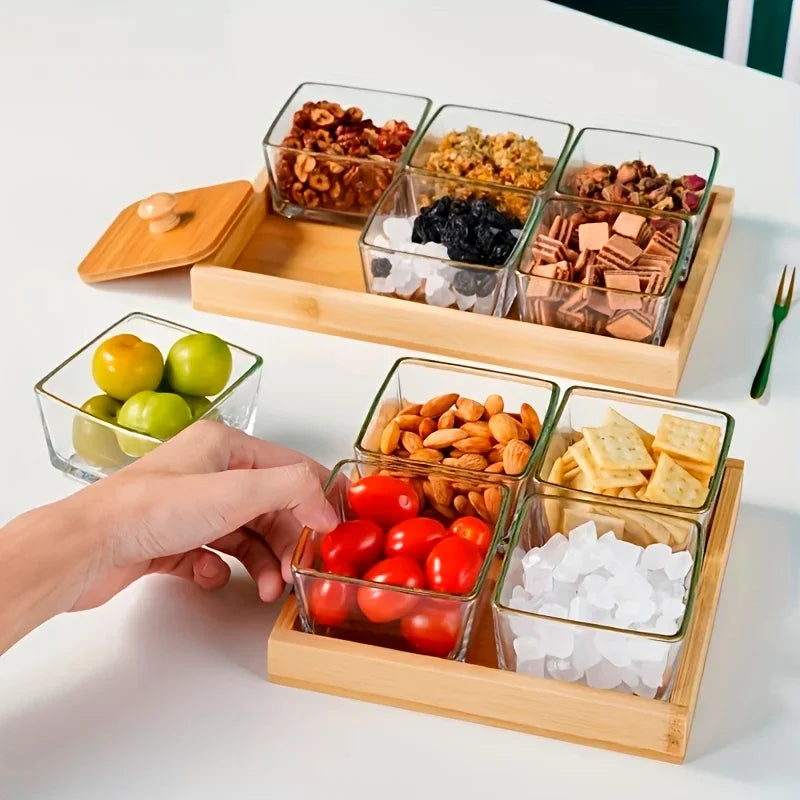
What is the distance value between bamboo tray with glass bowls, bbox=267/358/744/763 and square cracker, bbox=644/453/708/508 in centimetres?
2

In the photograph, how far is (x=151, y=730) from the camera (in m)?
1.06

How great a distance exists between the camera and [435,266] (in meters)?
1.51

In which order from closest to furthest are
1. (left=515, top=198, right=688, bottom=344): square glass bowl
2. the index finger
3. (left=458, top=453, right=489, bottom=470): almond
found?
the index finger, (left=458, top=453, right=489, bottom=470): almond, (left=515, top=198, right=688, bottom=344): square glass bowl

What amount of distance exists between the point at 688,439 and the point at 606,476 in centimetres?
10

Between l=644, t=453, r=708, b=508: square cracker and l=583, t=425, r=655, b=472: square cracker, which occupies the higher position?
l=583, t=425, r=655, b=472: square cracker

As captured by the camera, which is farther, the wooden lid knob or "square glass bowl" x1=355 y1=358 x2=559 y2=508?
the wooden lid knob

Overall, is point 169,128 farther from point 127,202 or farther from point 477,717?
point 477,717

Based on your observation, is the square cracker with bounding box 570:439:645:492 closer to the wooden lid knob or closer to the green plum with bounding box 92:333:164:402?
the green plum with bounding box 92:333:164:402

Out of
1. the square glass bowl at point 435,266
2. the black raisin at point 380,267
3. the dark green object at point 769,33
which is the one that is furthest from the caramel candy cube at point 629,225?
the dark green object at point 769,33

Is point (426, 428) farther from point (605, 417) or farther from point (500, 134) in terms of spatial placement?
point (500, 134)

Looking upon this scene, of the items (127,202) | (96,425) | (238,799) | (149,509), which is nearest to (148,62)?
(127,202)

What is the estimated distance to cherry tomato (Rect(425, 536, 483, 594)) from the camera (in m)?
1.04

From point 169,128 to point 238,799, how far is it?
1265 mm

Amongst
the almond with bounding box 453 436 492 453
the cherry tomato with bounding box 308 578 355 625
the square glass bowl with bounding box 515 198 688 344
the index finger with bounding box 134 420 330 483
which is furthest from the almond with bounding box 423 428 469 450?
the square glass bowl with bounding box 515 198 688 344
